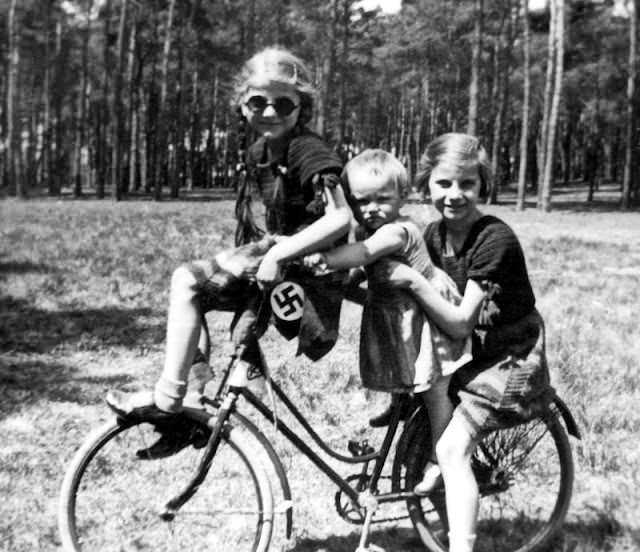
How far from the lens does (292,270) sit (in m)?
2.89

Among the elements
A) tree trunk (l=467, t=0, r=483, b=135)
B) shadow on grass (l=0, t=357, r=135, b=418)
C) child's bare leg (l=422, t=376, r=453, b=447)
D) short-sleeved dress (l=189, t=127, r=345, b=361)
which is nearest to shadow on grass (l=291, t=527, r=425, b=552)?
child's bare leg (l=422, t=376, r=453, b=447)

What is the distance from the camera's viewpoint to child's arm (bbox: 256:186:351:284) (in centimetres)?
277

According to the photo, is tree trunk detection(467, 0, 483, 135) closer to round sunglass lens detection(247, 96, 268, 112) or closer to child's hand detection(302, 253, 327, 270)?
round sunglass lens detection(247, 96, 268, 112)

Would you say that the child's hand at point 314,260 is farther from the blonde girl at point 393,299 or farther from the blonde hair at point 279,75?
the blonde hair at point 279,75

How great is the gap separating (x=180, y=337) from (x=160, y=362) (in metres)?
3.87

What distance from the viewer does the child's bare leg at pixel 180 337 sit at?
2785 millimetres

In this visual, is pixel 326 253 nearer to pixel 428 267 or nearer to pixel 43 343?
pixel 428 267

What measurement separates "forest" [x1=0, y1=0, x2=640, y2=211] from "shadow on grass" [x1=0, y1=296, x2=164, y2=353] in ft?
64.0

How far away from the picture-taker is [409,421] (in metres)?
3.24

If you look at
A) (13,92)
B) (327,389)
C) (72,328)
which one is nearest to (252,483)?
(327,389)

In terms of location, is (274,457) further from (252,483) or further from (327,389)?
(327,389)

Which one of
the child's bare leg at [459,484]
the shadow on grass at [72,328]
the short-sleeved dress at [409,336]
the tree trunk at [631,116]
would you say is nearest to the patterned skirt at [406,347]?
the short-sleeved dress at [409,336]

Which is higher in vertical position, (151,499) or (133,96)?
(133,96)

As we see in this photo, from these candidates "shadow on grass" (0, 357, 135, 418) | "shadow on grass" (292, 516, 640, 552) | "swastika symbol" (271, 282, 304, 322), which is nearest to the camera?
"swastika symbol" (271, 282, 304, 322)
